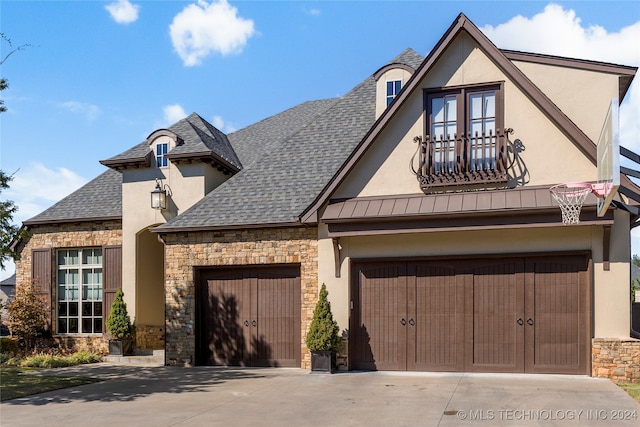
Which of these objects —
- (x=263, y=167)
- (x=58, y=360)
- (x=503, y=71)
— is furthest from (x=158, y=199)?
(x=503, y=71)

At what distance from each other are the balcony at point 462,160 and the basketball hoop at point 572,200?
1.41 metres

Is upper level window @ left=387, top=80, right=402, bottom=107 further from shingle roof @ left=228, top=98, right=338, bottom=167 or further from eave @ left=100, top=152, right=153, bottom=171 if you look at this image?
eave @ left=100, top=152, right=153, bottom=171

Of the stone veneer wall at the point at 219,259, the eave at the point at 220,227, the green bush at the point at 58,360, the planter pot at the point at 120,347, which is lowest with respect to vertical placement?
the green bush at the point at 58,360

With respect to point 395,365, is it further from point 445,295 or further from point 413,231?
point 413,231

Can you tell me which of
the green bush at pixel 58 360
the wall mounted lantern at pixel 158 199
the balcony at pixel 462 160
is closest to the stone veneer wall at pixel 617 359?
the balcony at pixel 462 160

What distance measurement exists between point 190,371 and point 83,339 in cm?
621

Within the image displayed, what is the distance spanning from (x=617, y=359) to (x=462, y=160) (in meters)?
5.32

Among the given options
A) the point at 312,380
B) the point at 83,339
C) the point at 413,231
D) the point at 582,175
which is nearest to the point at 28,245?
the point at 83,339

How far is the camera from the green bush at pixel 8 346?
19500 mm

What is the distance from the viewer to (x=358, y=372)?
555 inches

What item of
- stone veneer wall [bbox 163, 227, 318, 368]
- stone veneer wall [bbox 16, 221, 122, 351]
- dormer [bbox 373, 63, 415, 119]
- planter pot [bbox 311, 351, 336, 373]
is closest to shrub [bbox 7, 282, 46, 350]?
stone veneer wall [bbox 16, 221, 122, 351]

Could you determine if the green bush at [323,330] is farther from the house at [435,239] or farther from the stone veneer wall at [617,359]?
the stone veneer wall at [617,359]

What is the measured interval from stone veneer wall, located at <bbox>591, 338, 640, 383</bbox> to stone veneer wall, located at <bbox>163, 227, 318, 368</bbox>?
→ 257 inches

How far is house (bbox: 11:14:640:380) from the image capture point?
12.8 metres
